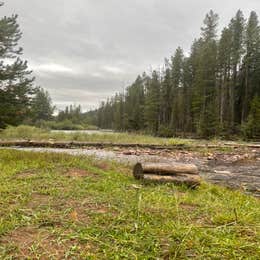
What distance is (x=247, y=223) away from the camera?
3420 millimetres

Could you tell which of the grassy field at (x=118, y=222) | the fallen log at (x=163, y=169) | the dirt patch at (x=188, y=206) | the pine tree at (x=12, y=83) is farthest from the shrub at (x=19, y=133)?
Answer: the dirt patch at (x=188, y=206)

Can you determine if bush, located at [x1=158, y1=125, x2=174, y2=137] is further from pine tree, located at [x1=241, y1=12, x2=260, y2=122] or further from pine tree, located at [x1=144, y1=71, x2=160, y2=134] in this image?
pine tree, located at [x1=241, y1=12, x2=260, y2=122]

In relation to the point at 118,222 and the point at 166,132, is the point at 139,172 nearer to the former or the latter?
the point at 118,222

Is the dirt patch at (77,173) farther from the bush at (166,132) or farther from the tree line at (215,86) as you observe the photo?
the bush at (166,132)

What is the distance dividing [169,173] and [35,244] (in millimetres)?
3857

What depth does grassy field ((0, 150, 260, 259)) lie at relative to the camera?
2627 mm

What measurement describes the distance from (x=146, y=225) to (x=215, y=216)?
0.97 metres

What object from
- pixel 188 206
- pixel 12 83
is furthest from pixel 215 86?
pixel 188 206

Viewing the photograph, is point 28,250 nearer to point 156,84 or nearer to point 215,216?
point 215,216

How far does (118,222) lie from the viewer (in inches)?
130

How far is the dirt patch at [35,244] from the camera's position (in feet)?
8.36

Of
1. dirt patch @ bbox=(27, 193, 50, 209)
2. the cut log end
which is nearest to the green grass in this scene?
the cut log end

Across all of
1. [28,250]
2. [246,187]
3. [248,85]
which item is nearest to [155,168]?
[246,187]

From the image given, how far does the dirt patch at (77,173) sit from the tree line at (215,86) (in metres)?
26.1
